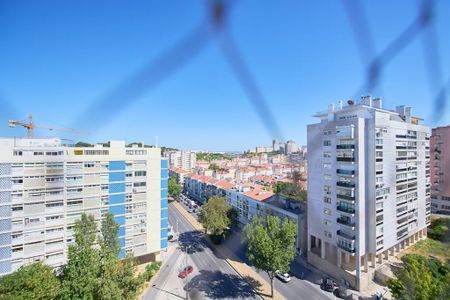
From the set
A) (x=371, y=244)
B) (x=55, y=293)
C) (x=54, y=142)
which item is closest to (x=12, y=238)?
(x=54, y=142)

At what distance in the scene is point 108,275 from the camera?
12.3 ft

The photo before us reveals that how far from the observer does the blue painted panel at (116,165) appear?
7297 millimetres

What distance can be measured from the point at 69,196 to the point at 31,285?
3498 millimetres

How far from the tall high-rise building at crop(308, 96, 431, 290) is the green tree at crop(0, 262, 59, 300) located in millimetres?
5641

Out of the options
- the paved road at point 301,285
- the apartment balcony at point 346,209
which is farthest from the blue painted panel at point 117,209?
the apartment balcony at point 346,209

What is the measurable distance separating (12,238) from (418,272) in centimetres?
878

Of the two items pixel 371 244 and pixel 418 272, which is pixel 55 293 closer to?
pixel 418 272

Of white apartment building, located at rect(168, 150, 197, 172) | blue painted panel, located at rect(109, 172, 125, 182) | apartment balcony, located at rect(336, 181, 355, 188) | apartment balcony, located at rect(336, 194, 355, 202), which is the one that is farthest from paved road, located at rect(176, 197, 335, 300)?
white apartment building, located at rect(168, 150, 197, 172)

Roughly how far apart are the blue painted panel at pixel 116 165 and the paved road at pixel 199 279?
3.58 meters

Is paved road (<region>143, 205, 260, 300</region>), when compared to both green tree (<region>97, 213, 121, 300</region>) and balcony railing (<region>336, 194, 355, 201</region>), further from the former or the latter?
balcony railing (<region>336, 194, 355, 201</region>)

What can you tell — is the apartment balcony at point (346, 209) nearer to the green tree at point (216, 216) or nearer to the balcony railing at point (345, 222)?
the balcony railing at point (345, 222)

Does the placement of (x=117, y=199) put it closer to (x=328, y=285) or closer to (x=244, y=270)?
(x=244, y=270)

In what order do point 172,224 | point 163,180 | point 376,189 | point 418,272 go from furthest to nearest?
point 172,224 → point 163,180 → point 376,189 → point 418,272

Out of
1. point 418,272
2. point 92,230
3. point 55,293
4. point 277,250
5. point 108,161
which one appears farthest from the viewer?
point 108,161
